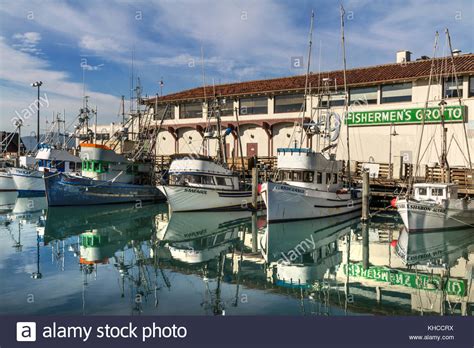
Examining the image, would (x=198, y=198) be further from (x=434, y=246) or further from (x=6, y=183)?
(x=6, y=183)

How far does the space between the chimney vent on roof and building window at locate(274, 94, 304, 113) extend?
9612 mm

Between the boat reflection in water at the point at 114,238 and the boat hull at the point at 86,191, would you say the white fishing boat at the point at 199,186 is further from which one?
the boat hull at the point at 86,191

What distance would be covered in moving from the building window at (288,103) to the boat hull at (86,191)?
535 inches

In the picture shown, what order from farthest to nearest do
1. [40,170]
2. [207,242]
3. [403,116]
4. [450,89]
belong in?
[40,170], [403,116], [450,89], [207,242]

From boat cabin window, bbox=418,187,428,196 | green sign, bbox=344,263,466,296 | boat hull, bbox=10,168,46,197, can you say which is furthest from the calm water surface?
boat hull, bbox=10,168,46,197

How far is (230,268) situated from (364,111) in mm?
23502

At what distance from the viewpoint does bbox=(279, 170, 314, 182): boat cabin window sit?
26781 mm

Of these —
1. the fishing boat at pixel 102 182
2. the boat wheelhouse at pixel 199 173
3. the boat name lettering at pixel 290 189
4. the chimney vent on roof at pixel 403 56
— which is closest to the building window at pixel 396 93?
the chimney vent on roof at pixel 403 56

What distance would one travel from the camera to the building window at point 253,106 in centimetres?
4119

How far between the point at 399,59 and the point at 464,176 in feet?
49.1

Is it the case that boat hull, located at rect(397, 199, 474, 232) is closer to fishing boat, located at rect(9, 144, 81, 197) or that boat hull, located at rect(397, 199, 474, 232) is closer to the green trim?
the green trim

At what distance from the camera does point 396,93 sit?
35.0 metres

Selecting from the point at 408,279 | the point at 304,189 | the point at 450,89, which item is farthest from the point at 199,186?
the point at 450,89

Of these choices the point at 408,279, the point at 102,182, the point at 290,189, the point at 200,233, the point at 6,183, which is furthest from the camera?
the point at 6,183
